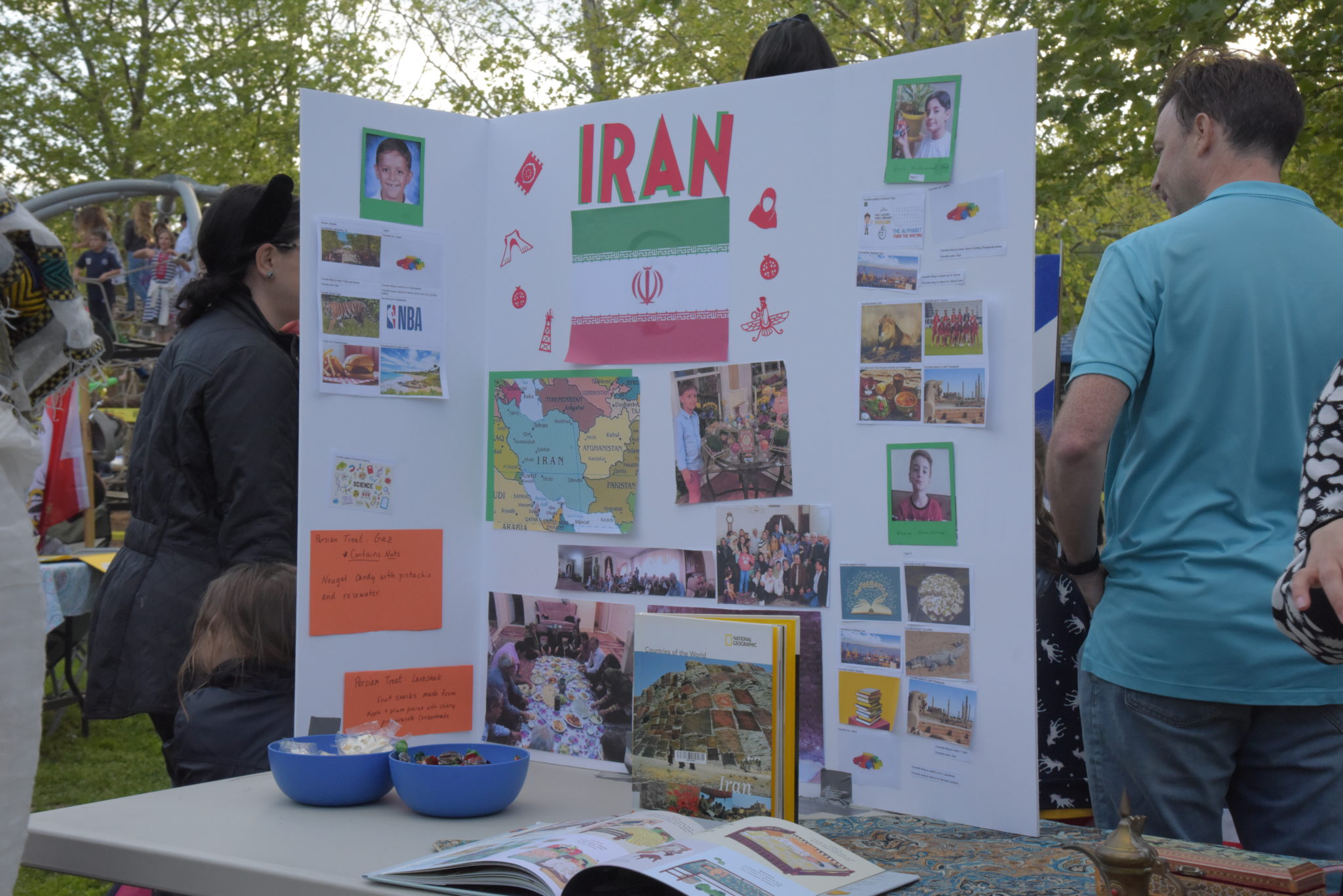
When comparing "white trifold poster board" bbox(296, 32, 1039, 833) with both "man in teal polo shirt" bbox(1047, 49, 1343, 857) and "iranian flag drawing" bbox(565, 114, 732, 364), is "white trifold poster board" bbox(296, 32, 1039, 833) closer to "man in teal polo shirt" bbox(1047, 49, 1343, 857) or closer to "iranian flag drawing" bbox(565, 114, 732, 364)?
"iranian flag drawing" bbox(565, 114, 732, 364)

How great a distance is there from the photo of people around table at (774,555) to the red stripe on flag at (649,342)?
27 centimetres

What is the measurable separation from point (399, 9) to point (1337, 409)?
49.5 ft

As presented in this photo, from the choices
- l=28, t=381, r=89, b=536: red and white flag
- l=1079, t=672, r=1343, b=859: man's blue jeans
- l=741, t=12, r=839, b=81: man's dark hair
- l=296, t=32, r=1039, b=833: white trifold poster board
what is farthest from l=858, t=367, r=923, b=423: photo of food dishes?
l=28, t=381, r=89, b=536: red and white flag

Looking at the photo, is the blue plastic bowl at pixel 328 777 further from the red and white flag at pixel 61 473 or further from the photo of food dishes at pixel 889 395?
the red and white flag at pixel 61 473

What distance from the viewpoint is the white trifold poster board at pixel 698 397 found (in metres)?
1.66

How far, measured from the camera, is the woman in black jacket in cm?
220

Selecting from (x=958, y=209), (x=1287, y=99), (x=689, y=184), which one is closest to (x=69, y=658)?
(x=689, y=184)

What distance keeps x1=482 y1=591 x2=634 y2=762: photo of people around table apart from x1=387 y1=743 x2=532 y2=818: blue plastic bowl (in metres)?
0.35

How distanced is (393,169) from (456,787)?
3.61 feet

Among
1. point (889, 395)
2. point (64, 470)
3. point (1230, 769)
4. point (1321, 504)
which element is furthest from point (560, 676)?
point (64, 470)

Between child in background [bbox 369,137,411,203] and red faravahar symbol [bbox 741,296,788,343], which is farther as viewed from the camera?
child in background [bbox 369,137,411,203]

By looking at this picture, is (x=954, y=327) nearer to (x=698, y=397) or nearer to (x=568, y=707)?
(x=698, y=397)

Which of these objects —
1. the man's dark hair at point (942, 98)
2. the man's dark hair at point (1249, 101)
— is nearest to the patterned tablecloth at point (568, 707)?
the man's dark hair at point (942, 98)

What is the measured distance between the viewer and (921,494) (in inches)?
67.1
